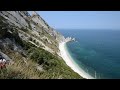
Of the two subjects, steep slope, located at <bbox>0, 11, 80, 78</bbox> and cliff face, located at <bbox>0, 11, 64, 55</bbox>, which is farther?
cliff face, located at <bbox>0, 11, 64, 55</bbox>

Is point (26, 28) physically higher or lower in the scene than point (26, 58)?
higher

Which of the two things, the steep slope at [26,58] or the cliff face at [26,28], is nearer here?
the steep slope at [26,58]

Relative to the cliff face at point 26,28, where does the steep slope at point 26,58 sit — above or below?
below

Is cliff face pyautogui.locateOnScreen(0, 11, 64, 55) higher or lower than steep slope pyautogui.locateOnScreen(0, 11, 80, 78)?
higher

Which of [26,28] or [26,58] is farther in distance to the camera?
[26,28]
